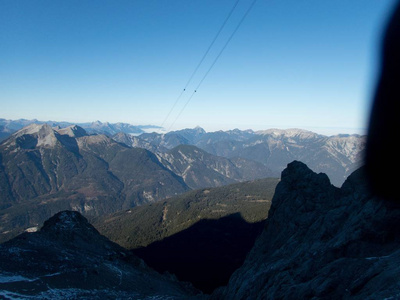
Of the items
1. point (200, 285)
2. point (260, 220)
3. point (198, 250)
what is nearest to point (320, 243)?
point (200, 285)

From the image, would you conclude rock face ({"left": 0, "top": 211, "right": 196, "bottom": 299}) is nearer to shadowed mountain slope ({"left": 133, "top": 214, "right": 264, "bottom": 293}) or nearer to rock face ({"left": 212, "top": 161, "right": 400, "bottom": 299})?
rock face ({"left": 212, "top": 161, "right": 400, "bottom": 299})

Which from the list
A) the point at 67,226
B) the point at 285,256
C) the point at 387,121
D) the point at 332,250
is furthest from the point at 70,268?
the point at 387,121

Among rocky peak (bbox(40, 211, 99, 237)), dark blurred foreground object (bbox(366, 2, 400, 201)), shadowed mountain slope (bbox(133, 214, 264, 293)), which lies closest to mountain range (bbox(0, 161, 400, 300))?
rocky peak (bbox(40, 211, 99, 237))

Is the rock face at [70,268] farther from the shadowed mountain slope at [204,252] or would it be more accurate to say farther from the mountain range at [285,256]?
the shadowed mountain slope at [204,252]

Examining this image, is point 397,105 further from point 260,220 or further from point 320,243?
point 260,220

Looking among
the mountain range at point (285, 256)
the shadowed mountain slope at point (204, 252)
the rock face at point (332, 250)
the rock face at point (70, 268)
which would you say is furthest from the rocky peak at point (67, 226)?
the shadowed mountain slope at point (204, 252)

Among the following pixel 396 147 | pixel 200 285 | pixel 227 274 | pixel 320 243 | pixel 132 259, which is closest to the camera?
pixel 396 147
